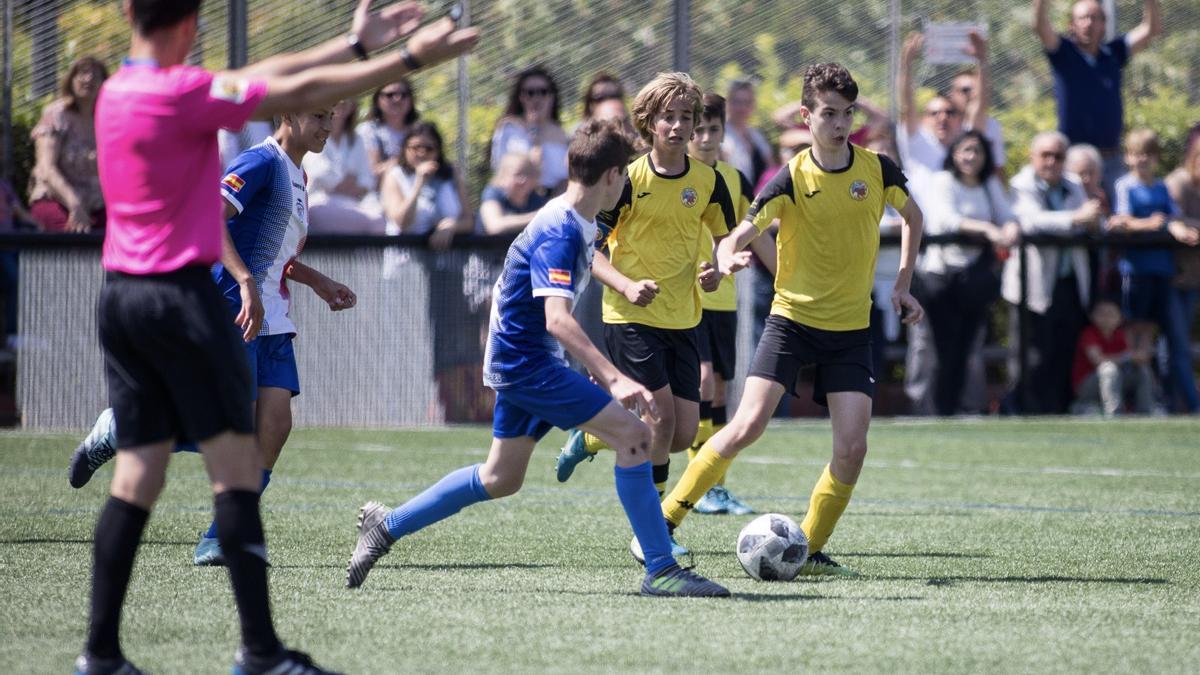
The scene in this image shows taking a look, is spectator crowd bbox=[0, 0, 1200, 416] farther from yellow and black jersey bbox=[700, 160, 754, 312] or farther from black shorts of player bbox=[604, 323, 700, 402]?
black shorts of player bbox=[604, 323, 700, 402]

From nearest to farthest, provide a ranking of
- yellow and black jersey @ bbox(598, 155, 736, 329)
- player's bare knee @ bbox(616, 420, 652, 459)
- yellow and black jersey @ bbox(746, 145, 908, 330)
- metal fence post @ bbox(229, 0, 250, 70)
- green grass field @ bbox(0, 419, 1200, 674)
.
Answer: green grass field @ bbox(0, 419, 1200, 674)
player's bare knee @ bbox(616, 420, 652, 459)
yellow and black jersey @ bbox(746, 145, 908, 330)
yellow and black jersey @ bbox(598, 155, 736, 329)
metal fence post @ bbox(229, 0, 250, 70)

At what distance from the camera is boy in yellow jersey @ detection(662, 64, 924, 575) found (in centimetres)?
677

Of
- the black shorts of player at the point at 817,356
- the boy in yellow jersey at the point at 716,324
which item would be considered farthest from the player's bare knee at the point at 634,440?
the boy in yellow jersey at the point at 716,324

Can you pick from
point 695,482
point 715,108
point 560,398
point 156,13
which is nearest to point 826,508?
point 695,482

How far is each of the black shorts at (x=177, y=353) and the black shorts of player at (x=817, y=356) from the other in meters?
2.87

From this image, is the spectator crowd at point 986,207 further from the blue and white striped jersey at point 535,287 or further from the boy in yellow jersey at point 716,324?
the blue and white striped jersey at point 535,287

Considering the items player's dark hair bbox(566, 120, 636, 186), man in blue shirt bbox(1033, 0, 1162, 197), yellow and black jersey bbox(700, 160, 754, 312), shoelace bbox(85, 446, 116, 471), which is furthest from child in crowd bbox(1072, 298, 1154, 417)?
shoelace bbox(85, 446, 116, 471)

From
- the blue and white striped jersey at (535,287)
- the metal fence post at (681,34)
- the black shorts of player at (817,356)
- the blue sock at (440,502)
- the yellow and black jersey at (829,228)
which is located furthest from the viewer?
the metal fence post at (681,34)

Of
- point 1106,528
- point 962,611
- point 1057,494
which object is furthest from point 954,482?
point 962,611

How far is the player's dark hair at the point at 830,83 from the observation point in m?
6.77

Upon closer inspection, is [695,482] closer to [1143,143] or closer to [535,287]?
[535,287]

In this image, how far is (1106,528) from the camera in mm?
7957

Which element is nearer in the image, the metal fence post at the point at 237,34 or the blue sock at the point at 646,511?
the blue sock at the point at 646,511

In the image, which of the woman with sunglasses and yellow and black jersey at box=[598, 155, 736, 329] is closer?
yellow and black jersey at box=[598, 155, 736, 329]
